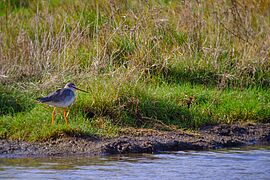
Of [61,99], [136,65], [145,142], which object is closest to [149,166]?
[145,142]

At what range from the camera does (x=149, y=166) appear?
768 centimetres

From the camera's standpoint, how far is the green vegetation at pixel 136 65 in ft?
29.6

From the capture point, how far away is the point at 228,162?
313 inches

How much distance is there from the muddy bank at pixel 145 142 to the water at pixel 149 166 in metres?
0.17

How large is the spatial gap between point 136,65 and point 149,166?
2.77 m

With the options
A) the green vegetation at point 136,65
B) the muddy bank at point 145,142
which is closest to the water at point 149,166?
the muddy bank at point 145,142

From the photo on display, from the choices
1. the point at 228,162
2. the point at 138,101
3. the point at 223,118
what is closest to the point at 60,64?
the point at 138,101

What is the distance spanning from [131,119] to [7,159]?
5.70 feet

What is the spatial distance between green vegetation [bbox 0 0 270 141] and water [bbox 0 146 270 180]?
2.22ft

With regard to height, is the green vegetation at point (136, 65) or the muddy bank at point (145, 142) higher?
the green vegetation at point (136, 65)

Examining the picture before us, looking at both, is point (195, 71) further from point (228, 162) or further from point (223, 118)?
point (228, 162)

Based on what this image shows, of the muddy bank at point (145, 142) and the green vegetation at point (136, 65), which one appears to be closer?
the muddy bank at point (145, 142)

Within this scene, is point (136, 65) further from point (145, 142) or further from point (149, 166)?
point (149, 166)

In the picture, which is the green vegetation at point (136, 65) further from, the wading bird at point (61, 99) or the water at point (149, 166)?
the water at point (149, 166)
